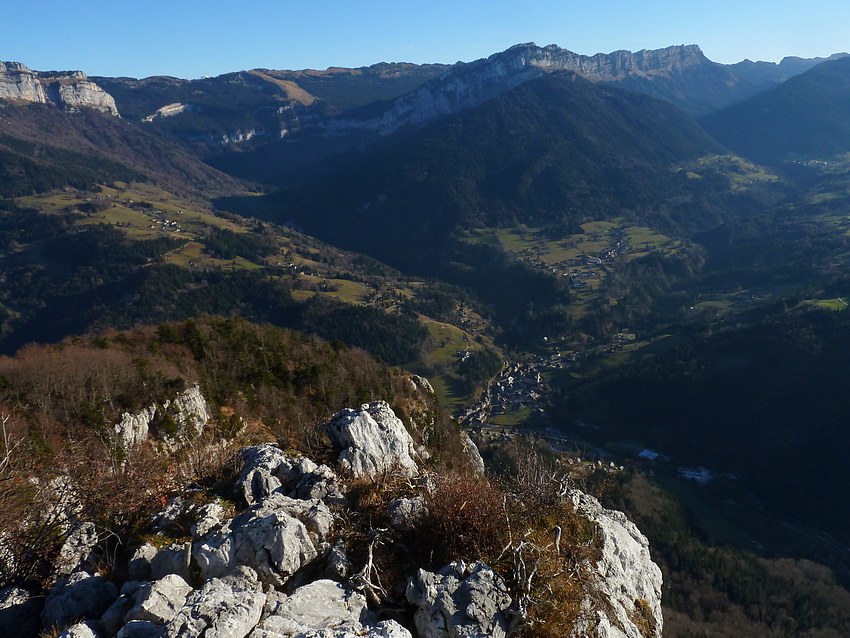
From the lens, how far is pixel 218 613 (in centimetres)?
733

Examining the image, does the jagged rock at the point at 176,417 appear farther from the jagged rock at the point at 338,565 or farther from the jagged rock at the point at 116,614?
the jagged rock at the point at 338,565

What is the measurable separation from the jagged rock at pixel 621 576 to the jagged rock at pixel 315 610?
4.27m

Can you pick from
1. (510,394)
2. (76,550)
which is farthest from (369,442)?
(510,394)

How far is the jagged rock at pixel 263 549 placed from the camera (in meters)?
9.24

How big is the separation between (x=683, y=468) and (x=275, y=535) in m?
102

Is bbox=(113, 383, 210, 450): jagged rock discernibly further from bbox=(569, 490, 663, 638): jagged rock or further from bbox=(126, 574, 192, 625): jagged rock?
bbox=(569, 490, 663, 638): jagged rock

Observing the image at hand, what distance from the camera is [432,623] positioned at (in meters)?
8.37

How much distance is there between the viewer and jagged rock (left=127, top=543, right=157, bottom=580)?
31.1ft

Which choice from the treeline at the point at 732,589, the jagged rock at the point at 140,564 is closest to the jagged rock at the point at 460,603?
the jagged rock at the point at 140,564

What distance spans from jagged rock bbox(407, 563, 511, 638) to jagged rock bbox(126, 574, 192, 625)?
11.3 ft

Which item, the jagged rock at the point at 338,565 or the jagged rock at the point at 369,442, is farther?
the jagged rock at the point at 369,442

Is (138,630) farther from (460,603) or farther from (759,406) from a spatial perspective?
(759,406)

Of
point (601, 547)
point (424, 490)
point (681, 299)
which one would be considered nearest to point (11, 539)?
point (424, 490)

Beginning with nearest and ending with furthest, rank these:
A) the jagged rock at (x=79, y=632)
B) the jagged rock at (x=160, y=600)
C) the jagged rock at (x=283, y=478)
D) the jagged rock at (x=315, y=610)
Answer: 1. the jagged rock at (x=79, y=632)
2. the jagged rock at (x=315, y=610)
3. the jagged rock at (x=160, y=600)
4. the jagged rock at (x=283, y=478)
